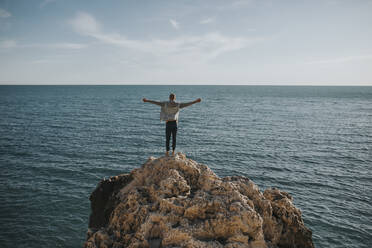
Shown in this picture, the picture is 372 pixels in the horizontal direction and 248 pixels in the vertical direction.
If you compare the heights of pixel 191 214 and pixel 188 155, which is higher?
pixel 191 214

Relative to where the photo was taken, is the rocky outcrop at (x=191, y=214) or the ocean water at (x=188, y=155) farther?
the ocean water at (x=188, y=155)

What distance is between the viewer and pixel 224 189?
313 inches

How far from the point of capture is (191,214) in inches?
288

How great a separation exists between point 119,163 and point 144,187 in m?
21.3

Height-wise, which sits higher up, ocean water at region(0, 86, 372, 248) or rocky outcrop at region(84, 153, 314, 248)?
rocky outcrop at region(84, 153, 314, 248)

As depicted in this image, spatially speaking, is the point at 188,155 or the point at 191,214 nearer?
the point at 191,214

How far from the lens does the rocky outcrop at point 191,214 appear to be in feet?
22.6

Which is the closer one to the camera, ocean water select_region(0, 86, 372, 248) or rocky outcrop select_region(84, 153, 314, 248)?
rocky outcrop select_region(84, 153, 314, 248)

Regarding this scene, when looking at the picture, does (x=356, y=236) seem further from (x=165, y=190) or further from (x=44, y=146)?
(x=44, y=146)

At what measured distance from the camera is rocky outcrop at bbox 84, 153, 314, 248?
6879 mm

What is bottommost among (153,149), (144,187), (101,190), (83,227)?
(83,227)

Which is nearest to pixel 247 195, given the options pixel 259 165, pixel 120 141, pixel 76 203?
pixel 76 203

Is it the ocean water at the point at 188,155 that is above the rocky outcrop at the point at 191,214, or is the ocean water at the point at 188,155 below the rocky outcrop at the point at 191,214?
below

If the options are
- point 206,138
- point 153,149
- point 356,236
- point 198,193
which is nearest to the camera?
point 198,193
